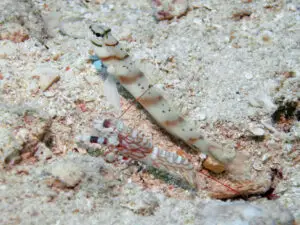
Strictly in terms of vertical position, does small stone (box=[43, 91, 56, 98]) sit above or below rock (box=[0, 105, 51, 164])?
below

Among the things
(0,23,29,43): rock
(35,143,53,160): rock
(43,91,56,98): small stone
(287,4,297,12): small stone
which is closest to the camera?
(35,143,53,160): rock

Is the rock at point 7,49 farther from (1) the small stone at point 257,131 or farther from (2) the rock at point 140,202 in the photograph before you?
(1) the small stone at point 257,131

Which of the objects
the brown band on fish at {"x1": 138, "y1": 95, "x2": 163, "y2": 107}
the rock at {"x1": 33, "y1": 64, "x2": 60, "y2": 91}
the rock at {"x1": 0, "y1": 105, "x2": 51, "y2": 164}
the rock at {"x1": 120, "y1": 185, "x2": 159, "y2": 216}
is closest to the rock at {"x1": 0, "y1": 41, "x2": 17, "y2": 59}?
the rock at {"x1": 33, "y1": 64, "x2": 60, "y2": 91}

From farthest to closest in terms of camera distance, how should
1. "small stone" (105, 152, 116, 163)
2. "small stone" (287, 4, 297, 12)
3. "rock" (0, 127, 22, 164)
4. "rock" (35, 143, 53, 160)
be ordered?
"small stone" (287, 4, 297, 12) → "small stone" (105, 152, 116, 163) → "rock" (35, 143, 53, 160) → "rock" (0, 127, 22, 164)

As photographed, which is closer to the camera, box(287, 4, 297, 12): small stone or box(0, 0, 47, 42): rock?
box(0, 0, 47, 42): rock

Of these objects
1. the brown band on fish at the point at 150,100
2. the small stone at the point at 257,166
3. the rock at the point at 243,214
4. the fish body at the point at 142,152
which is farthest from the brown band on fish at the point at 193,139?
the rock at the point at 243,214

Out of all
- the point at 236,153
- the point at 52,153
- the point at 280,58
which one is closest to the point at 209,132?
the point at 236,153

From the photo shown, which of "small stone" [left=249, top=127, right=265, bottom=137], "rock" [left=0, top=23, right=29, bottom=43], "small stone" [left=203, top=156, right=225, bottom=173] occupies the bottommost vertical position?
"small stone" [left=203, top=156, right=225, bottom=173]

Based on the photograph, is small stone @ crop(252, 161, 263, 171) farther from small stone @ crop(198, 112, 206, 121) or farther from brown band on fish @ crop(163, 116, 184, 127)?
brown band on fish @ crop(163, 116, 184, 127)
